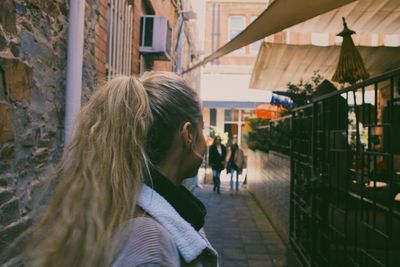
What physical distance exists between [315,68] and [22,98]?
23.1 feet

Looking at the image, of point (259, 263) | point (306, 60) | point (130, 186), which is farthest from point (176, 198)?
point (306, 60)

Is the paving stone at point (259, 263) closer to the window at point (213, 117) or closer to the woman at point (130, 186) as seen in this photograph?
the woman at point (130, 186)

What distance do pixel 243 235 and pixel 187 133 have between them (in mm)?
6430

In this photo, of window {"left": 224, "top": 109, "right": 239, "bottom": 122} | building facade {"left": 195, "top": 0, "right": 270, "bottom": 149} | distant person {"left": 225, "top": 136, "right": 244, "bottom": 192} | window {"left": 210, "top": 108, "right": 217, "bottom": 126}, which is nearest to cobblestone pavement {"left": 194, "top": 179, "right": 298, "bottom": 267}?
distant person {"left": 225, "top": 136, "right": 244, "bottom": 192}

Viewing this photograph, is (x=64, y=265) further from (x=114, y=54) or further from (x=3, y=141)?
(x=114, y=54)

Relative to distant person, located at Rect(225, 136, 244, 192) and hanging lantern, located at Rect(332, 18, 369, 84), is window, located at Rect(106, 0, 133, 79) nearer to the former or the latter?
hanging lantern, located at Rect(332, 18, 369, 84)

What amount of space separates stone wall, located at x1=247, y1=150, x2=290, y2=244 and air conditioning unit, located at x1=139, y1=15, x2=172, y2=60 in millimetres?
2820

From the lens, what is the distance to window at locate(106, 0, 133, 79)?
18.2 feet

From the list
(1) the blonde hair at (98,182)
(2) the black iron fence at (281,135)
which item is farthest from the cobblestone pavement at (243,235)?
(1) the blonde hair at (98,182)

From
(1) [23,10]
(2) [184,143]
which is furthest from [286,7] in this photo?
(2) [184,143]

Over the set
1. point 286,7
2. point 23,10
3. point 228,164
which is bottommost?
point 228,164

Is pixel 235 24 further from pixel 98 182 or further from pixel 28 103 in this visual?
pixel 98 182

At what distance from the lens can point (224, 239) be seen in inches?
282

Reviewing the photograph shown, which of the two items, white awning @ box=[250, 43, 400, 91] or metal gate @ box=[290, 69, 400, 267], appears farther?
white awning @ box=[250, 43, 400, 91]
